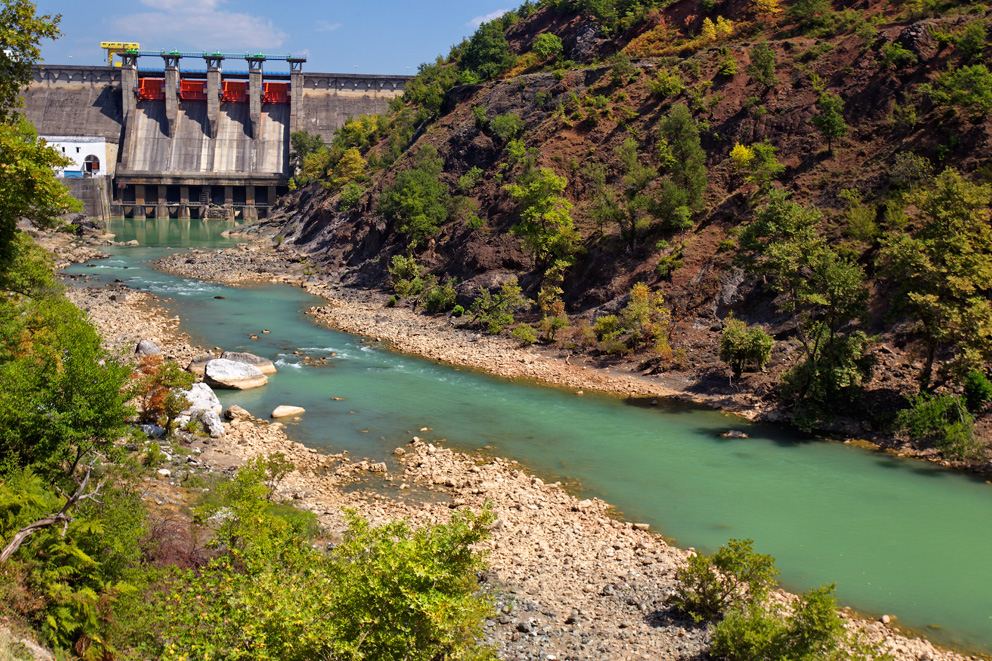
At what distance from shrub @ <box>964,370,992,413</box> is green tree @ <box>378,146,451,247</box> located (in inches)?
1319

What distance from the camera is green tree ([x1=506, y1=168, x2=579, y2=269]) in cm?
4031

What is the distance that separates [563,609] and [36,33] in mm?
16538

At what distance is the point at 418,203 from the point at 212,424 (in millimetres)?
29919

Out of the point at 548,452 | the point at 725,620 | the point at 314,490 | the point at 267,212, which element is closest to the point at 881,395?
the point at 548,452

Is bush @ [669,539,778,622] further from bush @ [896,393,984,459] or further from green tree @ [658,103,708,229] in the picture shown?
green tree @ [658,103,708,229]

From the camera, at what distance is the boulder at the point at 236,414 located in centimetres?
2492

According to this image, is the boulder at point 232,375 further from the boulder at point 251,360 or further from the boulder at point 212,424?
the boulder at point 212,424

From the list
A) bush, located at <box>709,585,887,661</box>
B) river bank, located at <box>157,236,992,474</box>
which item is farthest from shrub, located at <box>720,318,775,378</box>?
bush, located at <box>709,585,887,661</box>

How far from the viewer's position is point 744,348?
29141mm

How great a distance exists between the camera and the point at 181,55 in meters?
93.5

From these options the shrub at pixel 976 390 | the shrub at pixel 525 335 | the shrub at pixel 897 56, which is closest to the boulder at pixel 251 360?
the shrub at pixel 525 335

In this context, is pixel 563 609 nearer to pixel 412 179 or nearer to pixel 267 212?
pixel 412 179

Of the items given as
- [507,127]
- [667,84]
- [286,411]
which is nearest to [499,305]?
[286,411]

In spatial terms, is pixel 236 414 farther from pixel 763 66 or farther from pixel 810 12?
pixel 810 12
